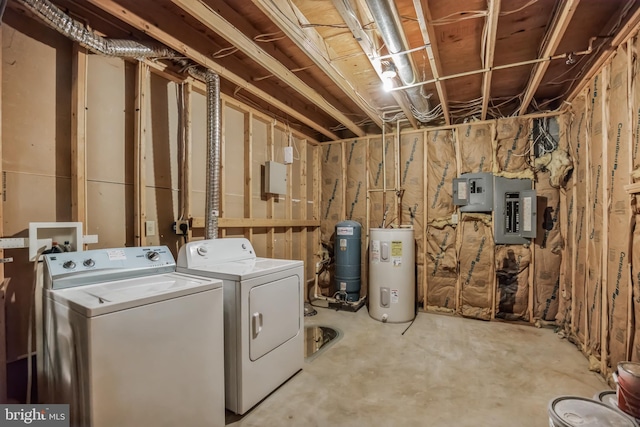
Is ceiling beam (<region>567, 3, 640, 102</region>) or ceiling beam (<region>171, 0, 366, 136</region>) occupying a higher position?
ceiling beam (<region>171, 0, 366, 136</region>)

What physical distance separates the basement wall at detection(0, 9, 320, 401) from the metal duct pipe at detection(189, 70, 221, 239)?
0.68 ft

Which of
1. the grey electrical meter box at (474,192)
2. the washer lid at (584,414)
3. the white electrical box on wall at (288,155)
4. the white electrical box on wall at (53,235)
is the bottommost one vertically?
the washer lid at (584,414)

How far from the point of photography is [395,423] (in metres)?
1.84

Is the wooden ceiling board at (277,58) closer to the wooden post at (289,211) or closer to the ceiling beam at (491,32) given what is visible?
the wooden post at (289,211)

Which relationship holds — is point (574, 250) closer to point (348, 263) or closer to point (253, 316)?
point (348, 263)

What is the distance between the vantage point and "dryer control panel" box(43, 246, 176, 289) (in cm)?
158

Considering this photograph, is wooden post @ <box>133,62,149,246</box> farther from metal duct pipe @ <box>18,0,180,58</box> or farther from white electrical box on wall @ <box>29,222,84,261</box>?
white electrical box on wall @ <box>29,222,84,261</box>

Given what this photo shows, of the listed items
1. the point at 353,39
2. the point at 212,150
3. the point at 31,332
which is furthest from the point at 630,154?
the point at 31,332

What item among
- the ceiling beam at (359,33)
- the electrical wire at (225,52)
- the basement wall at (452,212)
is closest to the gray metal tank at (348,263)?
the basement wall at (452,212)

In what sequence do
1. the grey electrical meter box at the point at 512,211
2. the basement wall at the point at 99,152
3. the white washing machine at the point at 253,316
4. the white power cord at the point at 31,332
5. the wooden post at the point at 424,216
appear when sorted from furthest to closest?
the wooden post at the point at 424,216
the grey electrical meter box at the point at 512,211
the white washing machine at the point at 253,316
the basement wall at the point at 99,152
the white power cord at the point at 31,332

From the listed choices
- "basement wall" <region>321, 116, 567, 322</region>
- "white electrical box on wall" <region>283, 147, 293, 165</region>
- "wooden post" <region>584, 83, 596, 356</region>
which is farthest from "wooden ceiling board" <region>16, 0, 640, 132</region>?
"basement wall" <region>321, 116, 567, 322</region>

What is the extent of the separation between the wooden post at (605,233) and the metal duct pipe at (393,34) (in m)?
1.49

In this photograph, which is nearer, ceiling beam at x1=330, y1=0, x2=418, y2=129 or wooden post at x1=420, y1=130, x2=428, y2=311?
ceiling beam at x1=330, y1=0, x2=418, y2=129

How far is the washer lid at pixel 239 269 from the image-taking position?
1.94 m
